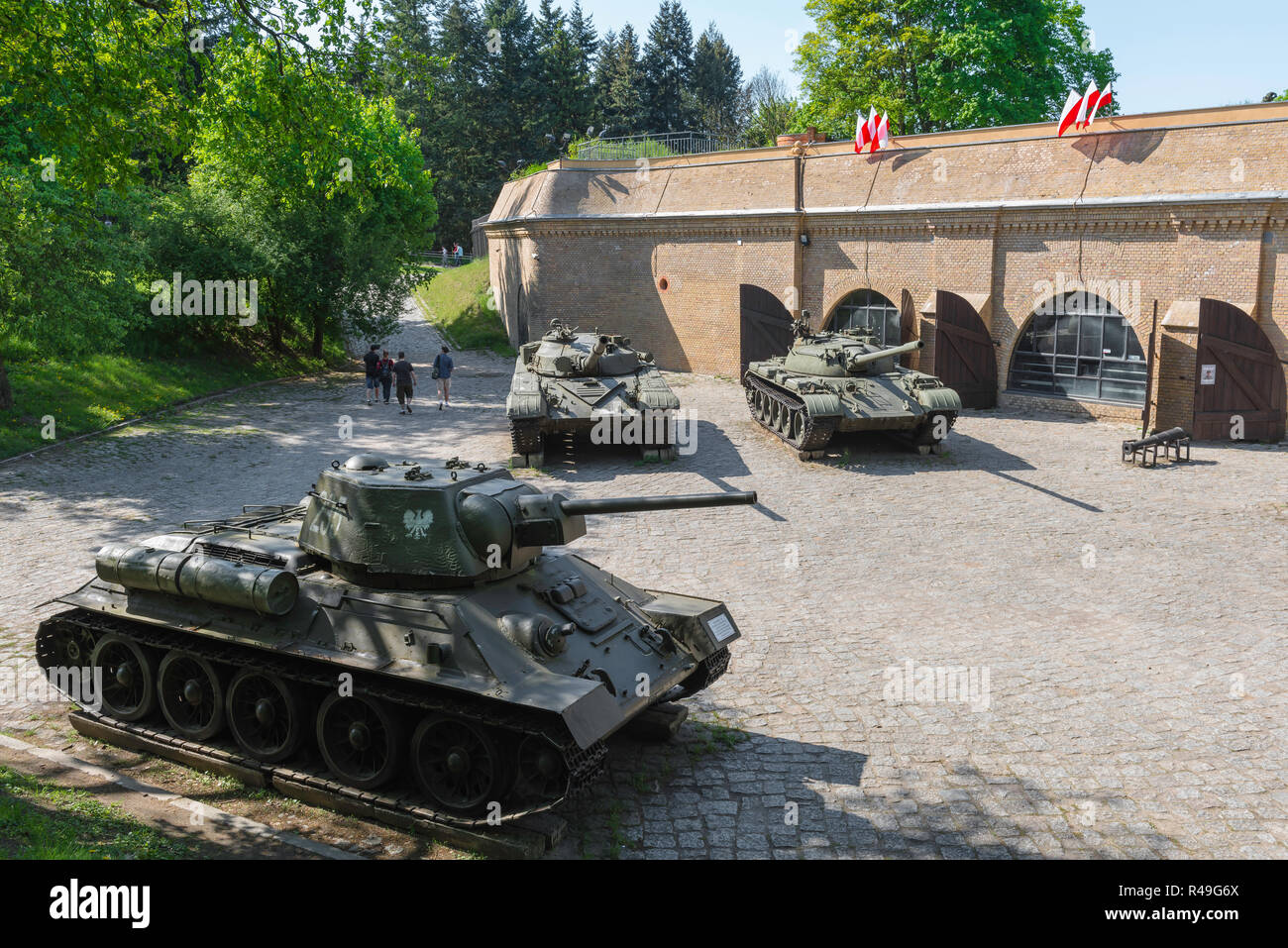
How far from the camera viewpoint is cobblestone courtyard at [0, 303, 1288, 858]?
7.75 meters

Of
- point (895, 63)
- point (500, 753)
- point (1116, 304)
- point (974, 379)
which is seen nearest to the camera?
Answer: point (500, 753)

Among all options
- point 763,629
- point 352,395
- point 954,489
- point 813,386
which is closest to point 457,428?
point 352,395

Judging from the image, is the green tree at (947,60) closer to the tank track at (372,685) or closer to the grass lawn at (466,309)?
the grass lawn at (466,309)

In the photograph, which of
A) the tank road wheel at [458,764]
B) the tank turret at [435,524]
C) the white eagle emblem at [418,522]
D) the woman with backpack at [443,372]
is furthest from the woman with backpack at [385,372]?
the tank road wheel at [458,764]

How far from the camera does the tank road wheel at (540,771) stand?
700 centimetres

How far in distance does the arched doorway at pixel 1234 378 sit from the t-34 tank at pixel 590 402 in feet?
35.7

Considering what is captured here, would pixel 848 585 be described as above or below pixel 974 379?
below

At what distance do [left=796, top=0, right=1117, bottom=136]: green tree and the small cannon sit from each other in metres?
20.8

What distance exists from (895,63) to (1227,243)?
2231cm

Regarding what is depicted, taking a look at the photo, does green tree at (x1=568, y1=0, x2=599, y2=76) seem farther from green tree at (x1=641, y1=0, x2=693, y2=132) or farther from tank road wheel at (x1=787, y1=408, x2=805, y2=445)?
tank road wheel at (x1=787, y1=408, x2=805, y2=445)

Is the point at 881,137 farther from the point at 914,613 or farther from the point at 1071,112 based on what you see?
the point at 914,613

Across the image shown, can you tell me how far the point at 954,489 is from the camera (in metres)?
17.4

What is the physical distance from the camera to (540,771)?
7.09m

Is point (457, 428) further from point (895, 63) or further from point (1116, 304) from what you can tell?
point (895, 63)
